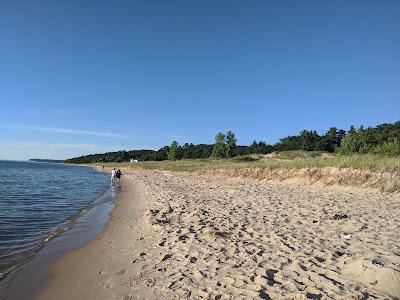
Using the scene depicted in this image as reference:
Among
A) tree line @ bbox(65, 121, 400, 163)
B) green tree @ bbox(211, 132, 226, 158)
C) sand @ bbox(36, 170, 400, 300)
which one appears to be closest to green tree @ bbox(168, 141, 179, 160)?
tree line @ bbox(65, 121, 400, 163)

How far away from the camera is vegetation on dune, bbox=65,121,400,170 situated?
25.1 metres

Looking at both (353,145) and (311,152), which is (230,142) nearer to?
(311,152)

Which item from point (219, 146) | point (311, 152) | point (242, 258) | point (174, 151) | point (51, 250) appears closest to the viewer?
point (242, 258)

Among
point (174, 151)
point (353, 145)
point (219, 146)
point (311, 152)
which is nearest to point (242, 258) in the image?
point (353, 145)

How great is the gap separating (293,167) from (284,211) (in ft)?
49.0

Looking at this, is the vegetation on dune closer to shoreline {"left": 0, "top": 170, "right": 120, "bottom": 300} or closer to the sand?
the sand

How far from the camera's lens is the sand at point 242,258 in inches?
238

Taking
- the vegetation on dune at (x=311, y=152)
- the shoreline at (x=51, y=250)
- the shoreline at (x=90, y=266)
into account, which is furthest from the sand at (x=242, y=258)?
the vegetation on dune at (x=311, y=152)

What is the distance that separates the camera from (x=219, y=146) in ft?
287

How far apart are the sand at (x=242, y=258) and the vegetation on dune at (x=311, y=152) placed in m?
10.7

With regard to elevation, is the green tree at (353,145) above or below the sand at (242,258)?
above

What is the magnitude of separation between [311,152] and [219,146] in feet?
74.5

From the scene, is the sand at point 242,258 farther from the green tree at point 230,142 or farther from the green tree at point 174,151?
the green tree at point 174,151

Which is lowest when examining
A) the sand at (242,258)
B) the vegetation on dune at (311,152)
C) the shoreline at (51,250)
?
the shoreline at (51,250)
